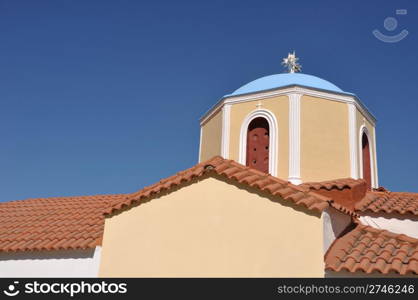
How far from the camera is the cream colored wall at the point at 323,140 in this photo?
939cm

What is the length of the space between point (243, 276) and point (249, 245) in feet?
1.42

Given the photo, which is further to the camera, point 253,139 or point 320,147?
point 253,139

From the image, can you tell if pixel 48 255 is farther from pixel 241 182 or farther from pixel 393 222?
pixel 393 222

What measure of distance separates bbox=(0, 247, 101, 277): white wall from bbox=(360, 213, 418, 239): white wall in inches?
198

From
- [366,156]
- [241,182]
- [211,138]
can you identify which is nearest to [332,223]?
[241,182]

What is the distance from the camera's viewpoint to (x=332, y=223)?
6340 millimetres

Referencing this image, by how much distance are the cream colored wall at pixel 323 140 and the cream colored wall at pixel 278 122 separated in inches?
14.2

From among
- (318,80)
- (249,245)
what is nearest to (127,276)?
(249,245)

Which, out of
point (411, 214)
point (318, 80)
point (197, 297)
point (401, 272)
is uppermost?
point (318, 80)

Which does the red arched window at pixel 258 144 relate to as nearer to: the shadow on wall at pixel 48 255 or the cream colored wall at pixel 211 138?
the cream colored wall at pixel 211 138

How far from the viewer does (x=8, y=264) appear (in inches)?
332

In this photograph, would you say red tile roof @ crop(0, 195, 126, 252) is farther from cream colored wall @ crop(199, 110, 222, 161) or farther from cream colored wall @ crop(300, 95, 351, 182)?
cream colored wall @ crop(300, 95, 351, 182)

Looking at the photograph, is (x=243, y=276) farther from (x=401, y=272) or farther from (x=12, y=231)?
(x=12, y=231)

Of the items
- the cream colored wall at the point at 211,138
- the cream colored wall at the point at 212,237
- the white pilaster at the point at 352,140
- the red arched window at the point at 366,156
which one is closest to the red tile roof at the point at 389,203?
the white pilaster at the point at 352,140
